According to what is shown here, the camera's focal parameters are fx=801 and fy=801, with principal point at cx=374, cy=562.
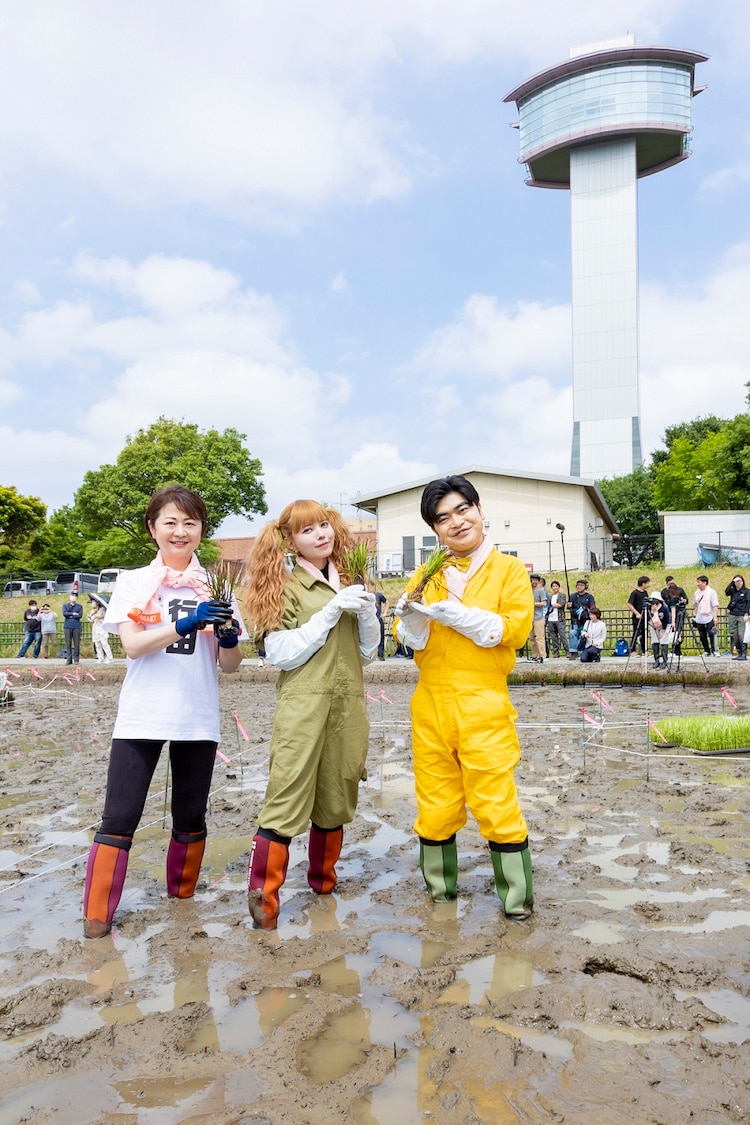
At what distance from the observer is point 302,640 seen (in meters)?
3.18

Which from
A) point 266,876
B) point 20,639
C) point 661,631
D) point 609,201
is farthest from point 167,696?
point 609,201

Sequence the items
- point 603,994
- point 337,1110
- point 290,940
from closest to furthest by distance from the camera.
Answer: point 337,1110
point 603,994
point 290,940

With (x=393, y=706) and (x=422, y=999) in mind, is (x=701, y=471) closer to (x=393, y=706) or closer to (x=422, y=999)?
(x=393, y=706)

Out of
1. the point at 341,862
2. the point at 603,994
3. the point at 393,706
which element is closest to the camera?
the point at 603,994

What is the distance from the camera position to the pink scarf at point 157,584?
325 cm

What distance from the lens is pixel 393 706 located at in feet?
35.1

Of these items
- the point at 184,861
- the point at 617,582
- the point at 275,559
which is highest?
the point at 617,582

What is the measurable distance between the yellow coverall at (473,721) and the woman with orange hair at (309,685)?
27 centimetres

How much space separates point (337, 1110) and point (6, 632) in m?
26.5

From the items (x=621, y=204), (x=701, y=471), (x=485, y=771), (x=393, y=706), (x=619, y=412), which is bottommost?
(x=393, y=706)

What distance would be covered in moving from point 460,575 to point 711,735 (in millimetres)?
4121

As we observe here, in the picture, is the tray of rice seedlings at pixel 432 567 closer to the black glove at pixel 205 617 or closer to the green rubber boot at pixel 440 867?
the black glove at pixel 205 617

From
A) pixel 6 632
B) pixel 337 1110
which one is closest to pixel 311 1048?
pixel 337 1110

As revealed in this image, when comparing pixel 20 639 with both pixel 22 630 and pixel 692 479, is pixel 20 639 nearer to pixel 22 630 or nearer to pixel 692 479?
pixel 22 630
